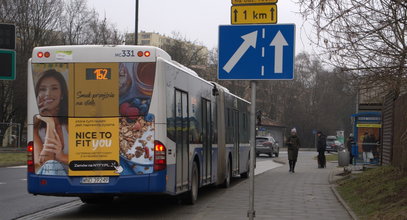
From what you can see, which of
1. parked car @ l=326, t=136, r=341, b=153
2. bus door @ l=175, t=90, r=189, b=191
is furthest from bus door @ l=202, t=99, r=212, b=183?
parked car @ l=326, t=136, r=341, b=153

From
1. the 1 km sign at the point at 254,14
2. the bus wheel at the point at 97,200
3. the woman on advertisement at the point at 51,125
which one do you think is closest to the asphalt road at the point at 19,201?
the bus wheel at the point at 97,200

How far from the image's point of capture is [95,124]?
10.2 metres

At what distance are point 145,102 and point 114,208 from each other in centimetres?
311

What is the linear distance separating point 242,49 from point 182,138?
442cm

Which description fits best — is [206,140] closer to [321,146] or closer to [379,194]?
[379,194]

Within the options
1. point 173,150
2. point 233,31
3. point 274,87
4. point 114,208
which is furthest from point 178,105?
point 274,87

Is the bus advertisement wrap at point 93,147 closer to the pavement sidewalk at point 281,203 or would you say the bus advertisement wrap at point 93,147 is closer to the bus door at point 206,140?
the pavement sidewalk at point 281,203

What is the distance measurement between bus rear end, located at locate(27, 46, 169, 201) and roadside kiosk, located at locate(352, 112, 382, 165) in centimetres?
1537

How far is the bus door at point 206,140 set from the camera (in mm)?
13680

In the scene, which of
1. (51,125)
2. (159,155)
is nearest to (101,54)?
(51,125)

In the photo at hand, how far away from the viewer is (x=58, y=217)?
1088 cm

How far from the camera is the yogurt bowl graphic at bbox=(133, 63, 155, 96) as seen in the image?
1013 centimetres

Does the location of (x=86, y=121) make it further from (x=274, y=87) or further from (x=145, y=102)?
(x=274, y=87)

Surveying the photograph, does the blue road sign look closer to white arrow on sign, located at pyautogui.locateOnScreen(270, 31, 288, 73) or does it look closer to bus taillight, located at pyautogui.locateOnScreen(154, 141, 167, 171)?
white arrow on sign, located at pyautogui.locateOnScreen(270, 31, 288, 73)
